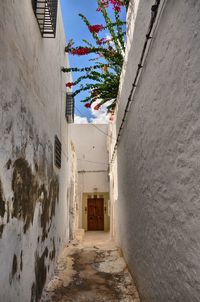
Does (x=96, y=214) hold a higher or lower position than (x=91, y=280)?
higher

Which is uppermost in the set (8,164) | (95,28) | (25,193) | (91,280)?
(95,28)

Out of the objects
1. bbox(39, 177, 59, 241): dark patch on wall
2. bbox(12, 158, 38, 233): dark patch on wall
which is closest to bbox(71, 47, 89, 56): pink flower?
bbox(39, 177, 59, 241): dark patch on wall

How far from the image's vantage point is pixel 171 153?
2281 mm

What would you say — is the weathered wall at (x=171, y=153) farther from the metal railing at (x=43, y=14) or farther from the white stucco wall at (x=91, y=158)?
the white stucco wall at (x=91, y=158)

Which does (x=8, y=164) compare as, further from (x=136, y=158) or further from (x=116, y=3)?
(x=116, y=3)

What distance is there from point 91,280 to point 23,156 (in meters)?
2.96

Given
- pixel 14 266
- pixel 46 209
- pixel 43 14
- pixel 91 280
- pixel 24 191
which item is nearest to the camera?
pixel 14 266

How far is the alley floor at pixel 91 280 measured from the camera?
427 cm

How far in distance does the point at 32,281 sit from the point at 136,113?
270 cm

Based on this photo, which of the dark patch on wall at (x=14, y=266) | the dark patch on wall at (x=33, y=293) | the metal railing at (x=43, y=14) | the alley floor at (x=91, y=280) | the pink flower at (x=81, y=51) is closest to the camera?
the dark patch on wall at (x=14, y=266)

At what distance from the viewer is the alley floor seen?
4.27 meters

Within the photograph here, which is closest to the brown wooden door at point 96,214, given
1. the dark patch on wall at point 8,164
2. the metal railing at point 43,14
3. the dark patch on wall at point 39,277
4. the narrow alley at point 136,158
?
the narrow alley at point 136,158

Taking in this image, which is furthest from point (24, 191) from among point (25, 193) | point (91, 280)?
point (91, 280)

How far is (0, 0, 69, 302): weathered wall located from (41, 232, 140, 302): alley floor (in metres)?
0.34
